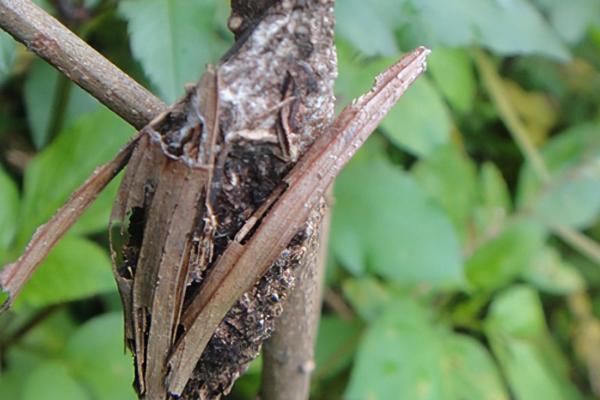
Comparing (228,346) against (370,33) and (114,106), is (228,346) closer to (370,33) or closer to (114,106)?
(114,106)

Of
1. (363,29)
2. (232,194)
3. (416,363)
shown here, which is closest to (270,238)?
(232,194)

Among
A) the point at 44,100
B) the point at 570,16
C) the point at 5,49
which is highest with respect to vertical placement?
the point at 570,16

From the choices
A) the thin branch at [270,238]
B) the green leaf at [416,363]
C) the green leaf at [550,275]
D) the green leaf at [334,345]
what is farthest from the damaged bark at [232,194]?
the green leaf at [550,275]

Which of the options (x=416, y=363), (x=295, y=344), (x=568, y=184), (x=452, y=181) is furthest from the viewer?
(x=568, y=184)

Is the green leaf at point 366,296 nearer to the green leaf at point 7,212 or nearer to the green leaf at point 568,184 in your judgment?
the green leaf at point 568,184

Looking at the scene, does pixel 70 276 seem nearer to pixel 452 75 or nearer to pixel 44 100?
pixel 44 100

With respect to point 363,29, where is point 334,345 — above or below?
below

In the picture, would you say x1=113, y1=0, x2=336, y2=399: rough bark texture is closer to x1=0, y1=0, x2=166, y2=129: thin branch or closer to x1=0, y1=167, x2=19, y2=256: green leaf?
x1=0, y1=0, x2=166, y2=129: thin branch

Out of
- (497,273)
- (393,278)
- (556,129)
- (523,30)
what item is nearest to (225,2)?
(523,30)
